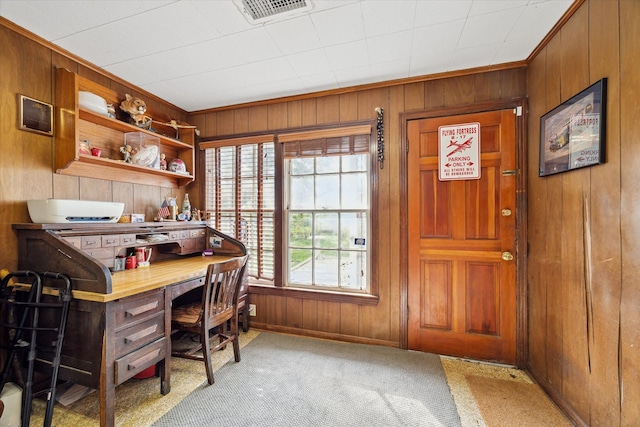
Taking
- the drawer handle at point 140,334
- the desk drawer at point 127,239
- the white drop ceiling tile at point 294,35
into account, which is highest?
the white drop ceiling tile at point 294,35

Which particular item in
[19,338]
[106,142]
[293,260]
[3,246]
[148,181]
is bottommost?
[19,338]

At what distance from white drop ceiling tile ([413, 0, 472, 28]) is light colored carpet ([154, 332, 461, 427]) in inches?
101

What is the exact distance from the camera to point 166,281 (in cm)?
185

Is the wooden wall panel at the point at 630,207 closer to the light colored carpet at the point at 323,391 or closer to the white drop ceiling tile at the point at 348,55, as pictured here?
the light colored carpet at the point at 323,391

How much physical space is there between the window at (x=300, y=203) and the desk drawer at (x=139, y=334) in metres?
1.29

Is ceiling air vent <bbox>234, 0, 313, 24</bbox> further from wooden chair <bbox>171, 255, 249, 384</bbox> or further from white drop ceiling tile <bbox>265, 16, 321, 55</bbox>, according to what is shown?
wooden chair <bbox>171, 255, 249, 384</bbox>

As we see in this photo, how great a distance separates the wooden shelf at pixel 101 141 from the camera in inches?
78.0

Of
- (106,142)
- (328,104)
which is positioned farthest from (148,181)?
(328,104)

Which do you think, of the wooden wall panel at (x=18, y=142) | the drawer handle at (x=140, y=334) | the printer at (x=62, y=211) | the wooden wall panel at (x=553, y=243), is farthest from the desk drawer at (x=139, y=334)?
the wooden wall panel at (x=553, y=243)

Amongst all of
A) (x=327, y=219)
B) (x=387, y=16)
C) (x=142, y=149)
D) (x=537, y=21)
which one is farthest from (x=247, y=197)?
(x=537, y=21)

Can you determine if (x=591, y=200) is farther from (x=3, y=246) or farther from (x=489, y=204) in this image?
(x=3, y=246)

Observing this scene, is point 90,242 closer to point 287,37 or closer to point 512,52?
point 287,37

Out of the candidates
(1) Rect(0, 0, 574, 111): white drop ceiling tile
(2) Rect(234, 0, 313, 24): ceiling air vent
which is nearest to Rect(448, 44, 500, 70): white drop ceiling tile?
(1) Rect(0, 0, 574, 111): white drop ceiling tile

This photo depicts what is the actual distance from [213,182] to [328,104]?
1.64 meters
